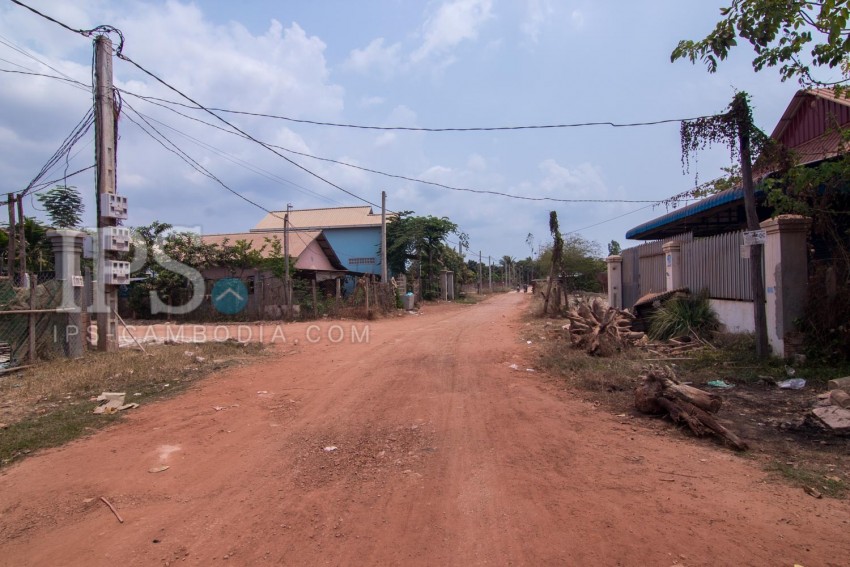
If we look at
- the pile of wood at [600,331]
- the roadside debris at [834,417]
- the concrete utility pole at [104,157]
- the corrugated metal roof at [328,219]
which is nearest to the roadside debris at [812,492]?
the roadside debris at [834,417]

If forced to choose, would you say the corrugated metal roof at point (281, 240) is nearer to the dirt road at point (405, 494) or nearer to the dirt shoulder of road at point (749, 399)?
the dirt shoulder of road at point (749, 399)

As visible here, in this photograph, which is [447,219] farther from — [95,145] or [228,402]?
[228,402]

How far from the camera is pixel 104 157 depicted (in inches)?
426

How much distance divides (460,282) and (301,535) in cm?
3860

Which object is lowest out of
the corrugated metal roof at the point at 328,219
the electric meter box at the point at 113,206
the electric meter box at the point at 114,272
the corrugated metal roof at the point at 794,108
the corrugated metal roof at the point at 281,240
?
the electric meter box at the point at 114,272

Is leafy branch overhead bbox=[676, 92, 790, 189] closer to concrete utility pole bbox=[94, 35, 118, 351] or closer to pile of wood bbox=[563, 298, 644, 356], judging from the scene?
pile of wood bbox=[563, 298, 644, 356]

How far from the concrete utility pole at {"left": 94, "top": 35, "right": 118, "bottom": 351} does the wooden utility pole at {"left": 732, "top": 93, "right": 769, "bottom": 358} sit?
1193 cm

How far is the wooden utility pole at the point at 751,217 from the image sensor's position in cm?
839

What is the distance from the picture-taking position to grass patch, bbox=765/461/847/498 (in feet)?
12.8

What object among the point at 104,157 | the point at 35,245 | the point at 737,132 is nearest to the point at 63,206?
the point at 35,245

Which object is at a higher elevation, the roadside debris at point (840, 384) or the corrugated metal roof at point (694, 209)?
the corrugated metal roof at point (694, 209)

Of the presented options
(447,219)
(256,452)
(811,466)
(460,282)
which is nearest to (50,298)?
(256,452)

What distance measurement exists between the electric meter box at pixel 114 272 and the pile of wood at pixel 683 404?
10.4 m

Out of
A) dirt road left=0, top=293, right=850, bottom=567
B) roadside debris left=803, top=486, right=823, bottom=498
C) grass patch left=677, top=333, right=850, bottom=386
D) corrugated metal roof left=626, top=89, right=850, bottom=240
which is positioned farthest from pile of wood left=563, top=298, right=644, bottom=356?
roadside debris left=803, top=486, right=823, bottom=498
